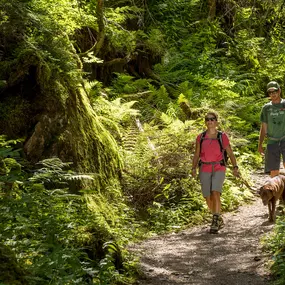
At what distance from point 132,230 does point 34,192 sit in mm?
2716

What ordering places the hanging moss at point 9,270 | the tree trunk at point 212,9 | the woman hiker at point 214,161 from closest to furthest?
the hanging moss at point 9,270 → the woman hiker at point 214,161 → the tree trunk at point 212,9

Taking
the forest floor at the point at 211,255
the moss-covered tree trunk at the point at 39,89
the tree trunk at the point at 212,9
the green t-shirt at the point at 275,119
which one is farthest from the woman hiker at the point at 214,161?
the tree trunk at the point at 212,9

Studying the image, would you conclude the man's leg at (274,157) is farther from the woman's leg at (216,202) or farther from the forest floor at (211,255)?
the woman's leg at (216,202)

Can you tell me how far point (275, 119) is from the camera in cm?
985

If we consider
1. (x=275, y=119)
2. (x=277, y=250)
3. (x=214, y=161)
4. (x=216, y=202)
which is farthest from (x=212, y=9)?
(x=277, y=250)

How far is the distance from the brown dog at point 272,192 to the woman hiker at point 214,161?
1.94 feet

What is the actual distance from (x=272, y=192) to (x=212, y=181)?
1026 mm

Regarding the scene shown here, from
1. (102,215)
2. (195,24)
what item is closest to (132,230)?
(102,215)

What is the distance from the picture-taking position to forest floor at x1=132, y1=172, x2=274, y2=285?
673 cm

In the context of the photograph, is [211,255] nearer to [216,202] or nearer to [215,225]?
[215,225]

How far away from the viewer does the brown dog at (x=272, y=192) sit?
29.7 ft

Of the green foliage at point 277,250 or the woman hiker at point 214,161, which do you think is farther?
the woman hiker at point 214,161

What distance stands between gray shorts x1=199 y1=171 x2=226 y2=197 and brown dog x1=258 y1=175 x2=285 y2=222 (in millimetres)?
684

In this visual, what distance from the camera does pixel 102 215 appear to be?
845 cm
